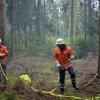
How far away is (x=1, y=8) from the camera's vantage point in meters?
13.3

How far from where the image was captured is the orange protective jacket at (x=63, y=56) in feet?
30.7

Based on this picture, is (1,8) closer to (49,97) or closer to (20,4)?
(49,97)

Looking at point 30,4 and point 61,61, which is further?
point 30,4

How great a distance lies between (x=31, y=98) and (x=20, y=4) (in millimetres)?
29741

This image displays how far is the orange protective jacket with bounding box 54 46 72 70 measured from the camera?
934 cm

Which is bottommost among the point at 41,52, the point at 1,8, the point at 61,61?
the point at 41,52

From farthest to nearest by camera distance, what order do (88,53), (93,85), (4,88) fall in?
1. (88,53)
2. (93,85)
3. (4,88)

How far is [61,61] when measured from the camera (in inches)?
373

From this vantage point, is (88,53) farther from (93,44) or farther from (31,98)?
(31,98)

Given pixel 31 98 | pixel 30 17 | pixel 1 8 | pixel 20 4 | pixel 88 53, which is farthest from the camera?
pixel 30 17

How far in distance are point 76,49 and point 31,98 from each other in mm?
22237

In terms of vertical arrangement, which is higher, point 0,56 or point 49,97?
point 0,56

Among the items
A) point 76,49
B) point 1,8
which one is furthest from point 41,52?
point 1,8

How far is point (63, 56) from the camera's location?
30.8 feet
